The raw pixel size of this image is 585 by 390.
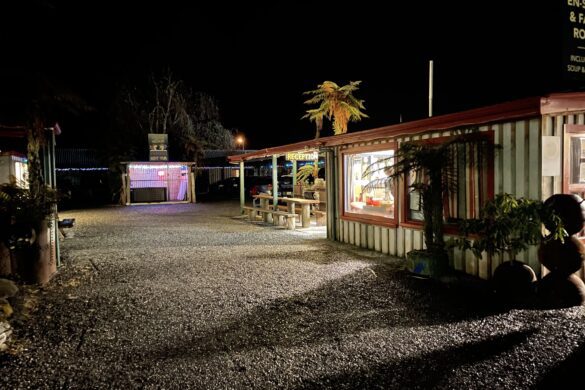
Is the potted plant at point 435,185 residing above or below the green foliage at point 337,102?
below

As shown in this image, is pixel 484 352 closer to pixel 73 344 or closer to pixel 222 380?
pixel 222 380

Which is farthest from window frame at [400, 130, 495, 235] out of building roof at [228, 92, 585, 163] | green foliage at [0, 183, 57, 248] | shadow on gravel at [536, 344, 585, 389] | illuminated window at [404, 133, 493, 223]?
green foliage at [0, 183, 57, 248]

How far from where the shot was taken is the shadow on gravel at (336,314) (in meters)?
4.24

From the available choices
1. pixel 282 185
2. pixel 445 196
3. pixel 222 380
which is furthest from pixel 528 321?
pixel 282 185

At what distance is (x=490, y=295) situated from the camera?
5.61 meters

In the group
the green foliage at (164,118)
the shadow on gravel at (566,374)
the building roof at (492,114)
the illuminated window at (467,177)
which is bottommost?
the shadow on gravel at (566,374)

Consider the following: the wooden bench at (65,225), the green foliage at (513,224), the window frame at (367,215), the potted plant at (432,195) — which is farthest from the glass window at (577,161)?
the wooden bench at (65,225)

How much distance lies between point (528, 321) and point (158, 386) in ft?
12.9

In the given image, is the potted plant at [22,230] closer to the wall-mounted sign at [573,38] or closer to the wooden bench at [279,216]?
the wooden bench at [279,216]

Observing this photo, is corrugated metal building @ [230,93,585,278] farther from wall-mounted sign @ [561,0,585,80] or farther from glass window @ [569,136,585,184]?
wall-mounted sign @ [561,0,585,80]

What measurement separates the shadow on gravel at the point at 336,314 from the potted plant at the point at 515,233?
1.46 feet

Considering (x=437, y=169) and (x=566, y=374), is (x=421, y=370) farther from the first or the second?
(x=437, y=169)

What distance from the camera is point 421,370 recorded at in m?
3.59

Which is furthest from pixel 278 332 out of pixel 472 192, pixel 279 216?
pixel 279 216
